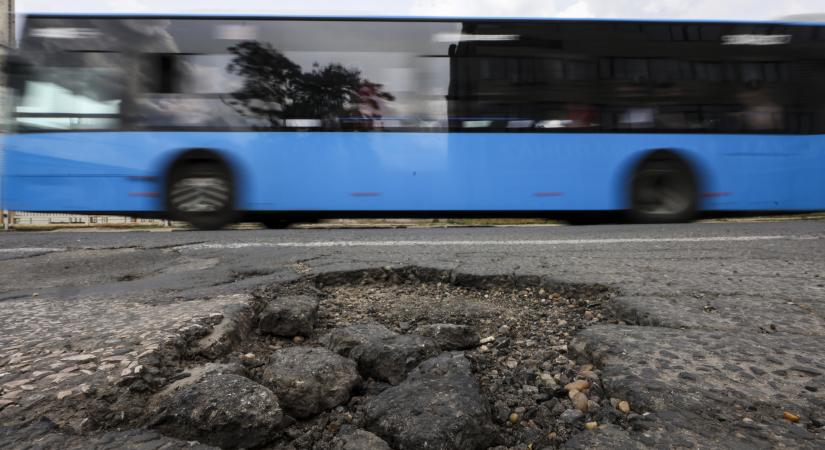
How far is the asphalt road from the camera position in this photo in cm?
105

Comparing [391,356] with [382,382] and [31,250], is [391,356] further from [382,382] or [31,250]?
[31,250]

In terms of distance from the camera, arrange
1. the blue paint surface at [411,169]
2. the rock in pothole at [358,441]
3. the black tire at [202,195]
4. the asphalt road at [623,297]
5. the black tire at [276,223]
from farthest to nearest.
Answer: the black tire at [276,223] < the black tire at [202,195] < the blue paint surface at [411,169] < the asphalt road at [623,297] < the rock in pothole at [358,441]

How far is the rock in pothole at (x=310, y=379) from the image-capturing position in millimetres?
1122

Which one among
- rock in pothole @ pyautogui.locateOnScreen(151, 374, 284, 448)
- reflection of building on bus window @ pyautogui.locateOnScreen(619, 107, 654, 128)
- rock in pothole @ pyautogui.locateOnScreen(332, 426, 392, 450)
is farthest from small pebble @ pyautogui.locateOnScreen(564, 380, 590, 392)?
reflection of building on bus window @ pyautogui.locateOnScreen(619, 107, 654, 128)

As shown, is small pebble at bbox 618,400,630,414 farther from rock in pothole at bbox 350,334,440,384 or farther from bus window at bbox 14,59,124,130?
bus window at bbox 14,59,124,130

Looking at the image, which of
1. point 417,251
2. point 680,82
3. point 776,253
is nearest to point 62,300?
point 417,251

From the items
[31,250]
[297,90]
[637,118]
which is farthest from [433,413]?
[637,118]

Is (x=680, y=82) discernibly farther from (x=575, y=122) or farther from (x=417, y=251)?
(x=417, y=251)

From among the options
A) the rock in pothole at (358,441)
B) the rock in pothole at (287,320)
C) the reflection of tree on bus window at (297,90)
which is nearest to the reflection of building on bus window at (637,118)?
the reflection of tree on bus window at (297,90)

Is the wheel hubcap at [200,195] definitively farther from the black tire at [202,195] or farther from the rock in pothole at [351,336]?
the rock in pothole at [351,336]

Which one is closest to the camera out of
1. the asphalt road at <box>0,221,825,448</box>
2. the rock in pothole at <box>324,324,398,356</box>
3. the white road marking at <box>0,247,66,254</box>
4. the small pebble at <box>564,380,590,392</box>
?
the asphalt road at <box>0,221,825,448</box>

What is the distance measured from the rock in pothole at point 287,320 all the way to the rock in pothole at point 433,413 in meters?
0.53

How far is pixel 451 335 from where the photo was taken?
1519 mm

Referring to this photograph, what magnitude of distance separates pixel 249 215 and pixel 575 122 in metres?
4.19
